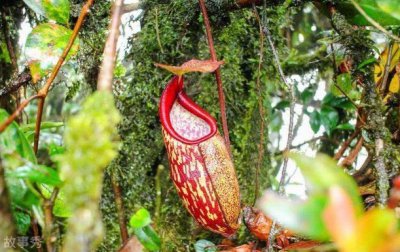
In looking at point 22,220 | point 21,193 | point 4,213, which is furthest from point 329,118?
point 4,213

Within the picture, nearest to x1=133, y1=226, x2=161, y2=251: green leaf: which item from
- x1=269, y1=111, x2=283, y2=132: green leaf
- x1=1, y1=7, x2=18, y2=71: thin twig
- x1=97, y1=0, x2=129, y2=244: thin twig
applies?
x1=97, y1=0, x2=129, y2=244: thin twig

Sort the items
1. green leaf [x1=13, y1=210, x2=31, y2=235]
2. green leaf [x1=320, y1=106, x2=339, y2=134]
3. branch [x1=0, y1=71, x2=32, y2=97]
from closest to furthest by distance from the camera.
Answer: green leaf [x1=13, y1=210, x2=31, y2=235] < branch [x1=0, y1=71, x2=32, y2=97] < green leaf [x1=320, y1=106, x2=339, y2=134]

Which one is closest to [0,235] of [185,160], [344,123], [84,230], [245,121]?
[84,230]

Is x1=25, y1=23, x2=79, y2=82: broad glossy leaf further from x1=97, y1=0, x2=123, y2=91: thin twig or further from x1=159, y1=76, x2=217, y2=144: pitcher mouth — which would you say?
x1=97, y1=0, x2=123, y2=91: thin twig

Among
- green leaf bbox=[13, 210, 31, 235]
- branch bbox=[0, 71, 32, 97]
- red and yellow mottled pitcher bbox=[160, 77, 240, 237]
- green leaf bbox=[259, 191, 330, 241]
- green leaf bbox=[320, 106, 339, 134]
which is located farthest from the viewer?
green leaf bbox=[320, 106, 339, 134]

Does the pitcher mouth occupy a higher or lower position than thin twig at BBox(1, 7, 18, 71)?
lower

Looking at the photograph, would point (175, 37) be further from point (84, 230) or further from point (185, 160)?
point (84, 230)

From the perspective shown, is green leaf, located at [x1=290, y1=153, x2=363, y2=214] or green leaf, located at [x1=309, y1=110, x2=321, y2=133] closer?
green leaf, located at [x1=290, y1=153, x2=363, y2=214]
